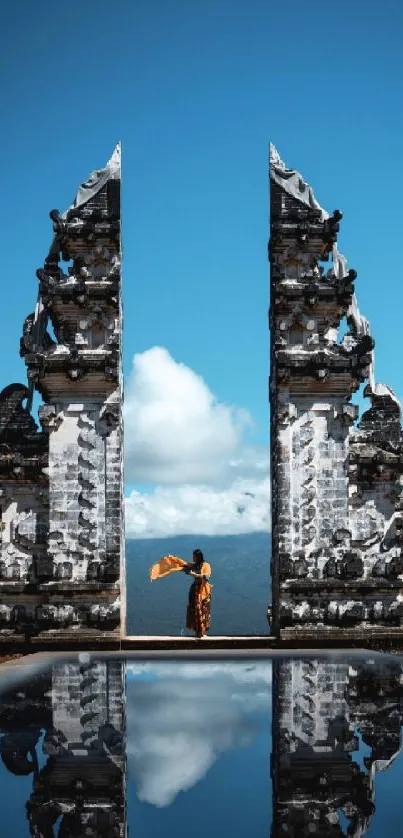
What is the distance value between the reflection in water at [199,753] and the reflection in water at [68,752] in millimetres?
10

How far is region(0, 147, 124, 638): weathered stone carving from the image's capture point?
17344 millimetres

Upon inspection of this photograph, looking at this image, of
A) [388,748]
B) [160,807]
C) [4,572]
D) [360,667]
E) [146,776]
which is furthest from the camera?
[4,572]

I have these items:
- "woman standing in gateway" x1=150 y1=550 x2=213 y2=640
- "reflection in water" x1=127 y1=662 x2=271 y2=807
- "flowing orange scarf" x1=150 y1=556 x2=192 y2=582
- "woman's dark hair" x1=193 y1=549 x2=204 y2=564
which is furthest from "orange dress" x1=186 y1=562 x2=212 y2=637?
"reflection in water" x1=127 y1=662 x2=271 y2=807

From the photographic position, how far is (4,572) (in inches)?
695

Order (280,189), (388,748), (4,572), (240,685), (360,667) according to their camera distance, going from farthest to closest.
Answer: (280,189)
(4,572)
(360,667)
(240,685)
(388,748)

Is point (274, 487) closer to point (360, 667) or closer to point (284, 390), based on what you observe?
point (284, 390)

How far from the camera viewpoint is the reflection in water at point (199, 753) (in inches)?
191

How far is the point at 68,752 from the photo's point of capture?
20.7ft

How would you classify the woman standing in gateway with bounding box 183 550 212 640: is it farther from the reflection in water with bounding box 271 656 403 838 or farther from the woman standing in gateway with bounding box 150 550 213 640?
the reflection in water with bounding box 271 656 403 838

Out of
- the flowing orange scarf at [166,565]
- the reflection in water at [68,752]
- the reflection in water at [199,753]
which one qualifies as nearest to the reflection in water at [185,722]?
the reflection in water at [199,753]

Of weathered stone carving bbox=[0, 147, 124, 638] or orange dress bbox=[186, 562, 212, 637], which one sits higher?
weathered stone carving bbox=[0, 147, 124, 638]

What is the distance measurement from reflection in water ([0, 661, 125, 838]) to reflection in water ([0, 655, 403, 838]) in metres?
0.01

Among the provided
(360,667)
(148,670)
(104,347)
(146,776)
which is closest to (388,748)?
(146,776)

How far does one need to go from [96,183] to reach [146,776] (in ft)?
48.9
